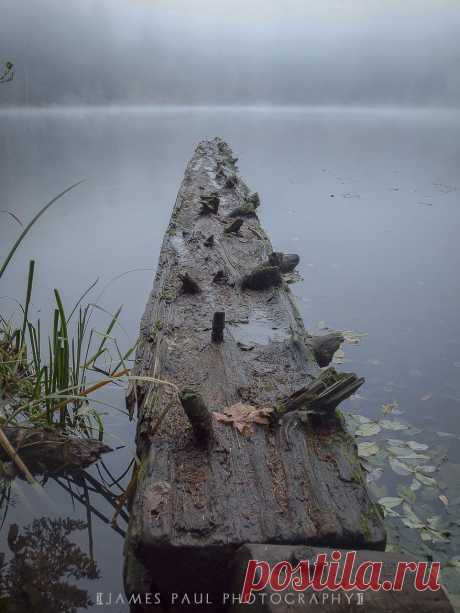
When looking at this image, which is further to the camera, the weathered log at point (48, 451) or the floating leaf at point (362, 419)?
the floating leaf at point (362, 419)

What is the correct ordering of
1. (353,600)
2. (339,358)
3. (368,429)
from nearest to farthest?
1. (353,600)
2. (368,429)
3. (339,358)

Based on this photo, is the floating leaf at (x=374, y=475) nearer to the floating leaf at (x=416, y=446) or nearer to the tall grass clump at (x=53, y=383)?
the floating leaf at (x=416, y=446)

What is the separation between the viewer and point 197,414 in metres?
1.54

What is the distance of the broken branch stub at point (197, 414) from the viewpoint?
4.98ft

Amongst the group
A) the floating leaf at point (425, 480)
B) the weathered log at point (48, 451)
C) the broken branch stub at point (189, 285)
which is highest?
the broken branch stub at point (189, 285)

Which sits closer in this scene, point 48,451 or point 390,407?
point 48,451

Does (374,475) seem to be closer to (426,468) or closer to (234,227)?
(426,468)

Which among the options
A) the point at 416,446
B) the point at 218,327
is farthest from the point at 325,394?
the point at 416,446

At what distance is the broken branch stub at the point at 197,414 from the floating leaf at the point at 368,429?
4.93 feet

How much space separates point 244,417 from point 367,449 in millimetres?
1230

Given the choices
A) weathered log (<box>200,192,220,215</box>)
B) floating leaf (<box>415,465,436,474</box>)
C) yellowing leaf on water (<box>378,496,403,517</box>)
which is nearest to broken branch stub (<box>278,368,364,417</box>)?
yellowing leaf on water (<box>378,496,403,517</box>)

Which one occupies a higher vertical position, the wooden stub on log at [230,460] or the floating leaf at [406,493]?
the wooden stub on log at [230,460]

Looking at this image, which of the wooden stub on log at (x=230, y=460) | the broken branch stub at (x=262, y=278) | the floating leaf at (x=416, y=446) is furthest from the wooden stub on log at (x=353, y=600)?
the broken branch stub at (x=262, y=278)

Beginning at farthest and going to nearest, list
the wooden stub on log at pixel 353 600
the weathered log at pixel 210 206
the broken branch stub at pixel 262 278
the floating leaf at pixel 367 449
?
1. the weathered log at pixel 210 206
2. the broken branch stub at pixel 262 278
3. the floating leaf at pixel 367 449
4. the wooden stub on log at pixel 353 600
